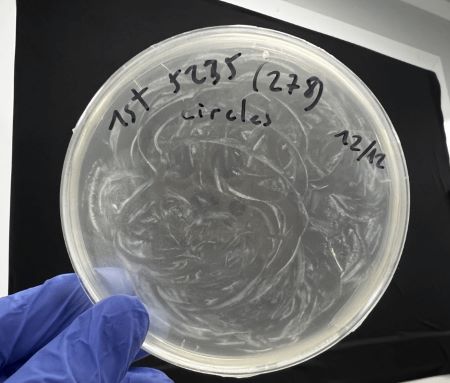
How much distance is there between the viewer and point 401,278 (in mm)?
1060

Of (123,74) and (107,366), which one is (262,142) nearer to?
(123,74)

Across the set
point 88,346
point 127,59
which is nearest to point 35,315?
point 88,346

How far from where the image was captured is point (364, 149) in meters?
0.47

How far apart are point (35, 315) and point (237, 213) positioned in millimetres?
287

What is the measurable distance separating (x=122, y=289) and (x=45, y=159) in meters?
0.42

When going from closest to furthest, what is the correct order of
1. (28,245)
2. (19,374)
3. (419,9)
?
(19,374), (28,245), (419,9)

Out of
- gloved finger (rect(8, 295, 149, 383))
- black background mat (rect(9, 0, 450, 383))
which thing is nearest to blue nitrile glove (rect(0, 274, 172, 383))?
gloved finger (rect(8, 295, 149, 383))

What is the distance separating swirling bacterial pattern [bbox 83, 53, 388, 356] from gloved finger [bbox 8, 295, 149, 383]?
0.10 ft

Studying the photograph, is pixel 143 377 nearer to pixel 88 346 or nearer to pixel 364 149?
pixel 88 346

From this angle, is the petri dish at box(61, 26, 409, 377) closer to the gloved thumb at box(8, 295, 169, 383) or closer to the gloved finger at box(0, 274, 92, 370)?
the gloved thumb at box(8, 295, 169, 383)

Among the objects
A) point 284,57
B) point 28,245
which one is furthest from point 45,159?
point 284,57

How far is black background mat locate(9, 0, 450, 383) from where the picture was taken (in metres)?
0.72

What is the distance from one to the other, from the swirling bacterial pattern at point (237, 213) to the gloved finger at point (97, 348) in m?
0.03

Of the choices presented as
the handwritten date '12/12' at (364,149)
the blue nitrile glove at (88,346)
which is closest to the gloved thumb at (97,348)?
the blue nitrile glove at (88,346)
